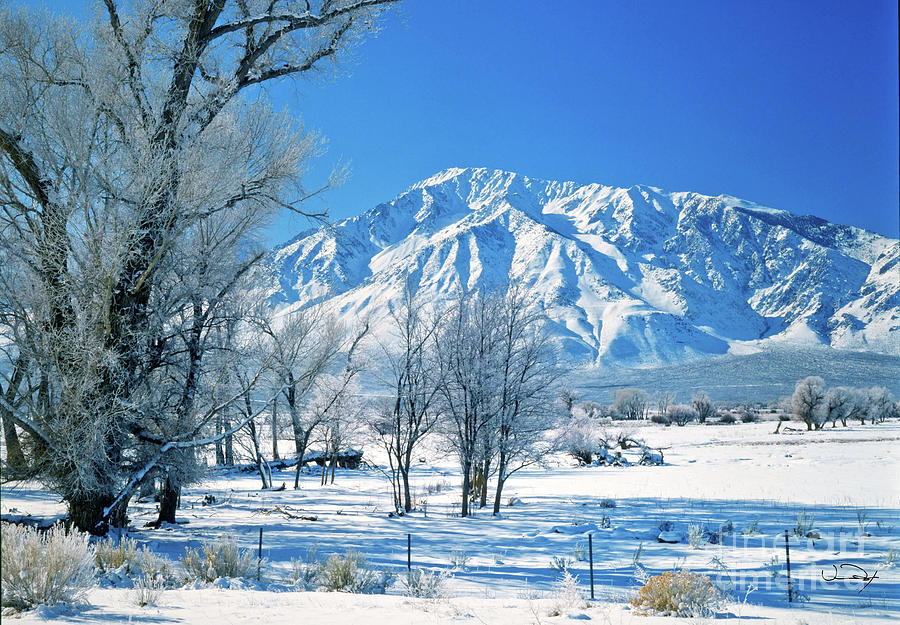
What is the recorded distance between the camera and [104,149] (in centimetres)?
938

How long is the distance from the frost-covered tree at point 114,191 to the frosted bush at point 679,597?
7.75 meters

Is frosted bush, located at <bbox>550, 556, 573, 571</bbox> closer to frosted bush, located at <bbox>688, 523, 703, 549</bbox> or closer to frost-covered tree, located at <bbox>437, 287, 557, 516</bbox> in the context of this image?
frosted bush, located at <bbox>688, 523, 703, 549</bbox>

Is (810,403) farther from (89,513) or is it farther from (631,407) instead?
(89,513)

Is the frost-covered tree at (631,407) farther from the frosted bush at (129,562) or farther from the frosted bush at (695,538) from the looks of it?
the frosted bush at (129,562)

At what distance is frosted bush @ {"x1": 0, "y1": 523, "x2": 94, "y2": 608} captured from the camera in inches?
213

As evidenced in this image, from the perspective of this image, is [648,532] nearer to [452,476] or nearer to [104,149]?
[104,149]

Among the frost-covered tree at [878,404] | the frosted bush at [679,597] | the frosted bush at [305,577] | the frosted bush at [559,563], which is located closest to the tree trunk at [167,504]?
the frosted bush at [305,577]

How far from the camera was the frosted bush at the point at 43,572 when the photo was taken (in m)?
Result: 5.41

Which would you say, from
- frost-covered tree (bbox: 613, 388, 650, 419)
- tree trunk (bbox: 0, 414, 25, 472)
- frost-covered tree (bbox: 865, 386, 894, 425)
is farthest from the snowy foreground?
frost-covered tree (bbox: 613, 388, 650, 419)

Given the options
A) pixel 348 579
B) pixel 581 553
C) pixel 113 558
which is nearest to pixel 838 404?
pixel 581 553

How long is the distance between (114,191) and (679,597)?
9.68 metres

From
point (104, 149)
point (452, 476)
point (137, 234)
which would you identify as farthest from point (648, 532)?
point (452, 476)

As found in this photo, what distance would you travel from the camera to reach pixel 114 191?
8.80m

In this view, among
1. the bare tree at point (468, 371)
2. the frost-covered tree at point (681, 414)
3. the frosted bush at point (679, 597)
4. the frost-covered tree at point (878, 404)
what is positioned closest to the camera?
the frosted bush at point (679, 597)
